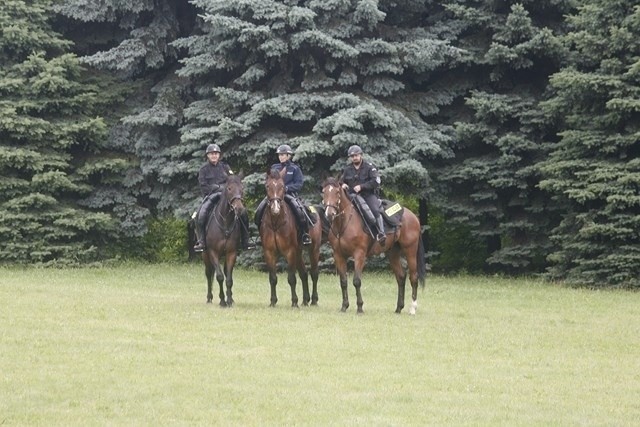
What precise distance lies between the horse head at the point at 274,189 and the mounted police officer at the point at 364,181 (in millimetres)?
1187

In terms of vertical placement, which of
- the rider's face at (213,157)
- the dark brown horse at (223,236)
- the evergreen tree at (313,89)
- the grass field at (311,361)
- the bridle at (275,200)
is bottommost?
the grass field at (311,361)

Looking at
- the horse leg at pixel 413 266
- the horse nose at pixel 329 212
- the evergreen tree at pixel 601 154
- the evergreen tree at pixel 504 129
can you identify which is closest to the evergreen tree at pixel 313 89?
the evergreen tree at pixel 504 129

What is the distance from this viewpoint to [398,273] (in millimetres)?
23016

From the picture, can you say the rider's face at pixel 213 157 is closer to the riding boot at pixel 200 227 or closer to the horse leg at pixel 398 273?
the riding boot at pixel 200 227

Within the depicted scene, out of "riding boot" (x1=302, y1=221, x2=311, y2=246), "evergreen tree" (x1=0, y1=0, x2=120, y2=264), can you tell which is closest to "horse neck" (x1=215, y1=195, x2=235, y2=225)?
"riding boot" (x1=302, y1=221, x2=311, y2=246)

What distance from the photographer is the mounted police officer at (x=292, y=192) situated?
2231cm

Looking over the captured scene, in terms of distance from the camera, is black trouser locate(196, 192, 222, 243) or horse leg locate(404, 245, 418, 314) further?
horse leg locate(404, 245, 418, 314)

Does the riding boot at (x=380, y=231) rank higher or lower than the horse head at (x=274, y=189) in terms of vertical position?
lower

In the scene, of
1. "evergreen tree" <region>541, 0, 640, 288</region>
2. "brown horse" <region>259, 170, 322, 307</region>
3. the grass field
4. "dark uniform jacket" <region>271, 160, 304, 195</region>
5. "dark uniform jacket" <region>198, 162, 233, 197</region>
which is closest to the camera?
the grass field

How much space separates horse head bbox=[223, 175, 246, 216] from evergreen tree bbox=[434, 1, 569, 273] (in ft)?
39.8

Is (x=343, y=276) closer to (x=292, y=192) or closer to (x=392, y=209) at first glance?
(x=392, y=209)

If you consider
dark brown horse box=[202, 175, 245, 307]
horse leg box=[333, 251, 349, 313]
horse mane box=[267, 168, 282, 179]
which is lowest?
horse leg box=[333, 251, 349, 313]

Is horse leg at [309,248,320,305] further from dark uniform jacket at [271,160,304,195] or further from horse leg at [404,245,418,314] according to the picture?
horse leg at [404,245,418,314]

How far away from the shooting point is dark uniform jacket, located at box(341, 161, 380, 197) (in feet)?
71.9
